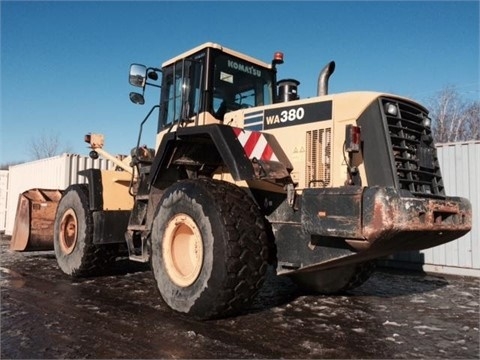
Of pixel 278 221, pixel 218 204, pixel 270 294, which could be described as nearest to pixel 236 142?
pixel 218 204

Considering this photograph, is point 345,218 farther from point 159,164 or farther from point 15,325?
point 15,325

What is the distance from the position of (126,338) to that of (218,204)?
144cm

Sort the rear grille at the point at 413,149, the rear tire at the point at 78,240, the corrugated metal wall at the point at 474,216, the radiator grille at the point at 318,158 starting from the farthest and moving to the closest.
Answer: the corrugated metal wall at the point at 474,216, the rear tire at the point at 78,240, the radiator grille at the point at 318,158, the rear grille at the point at 413,149

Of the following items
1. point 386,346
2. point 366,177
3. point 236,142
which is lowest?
point 386,346

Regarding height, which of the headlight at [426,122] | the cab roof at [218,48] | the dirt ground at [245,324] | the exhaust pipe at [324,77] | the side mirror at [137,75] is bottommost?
the dirt ground at [245,324]

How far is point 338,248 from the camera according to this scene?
13.7 feet

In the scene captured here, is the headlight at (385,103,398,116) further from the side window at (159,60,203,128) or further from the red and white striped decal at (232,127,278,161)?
the side window at (159,60,203,128)

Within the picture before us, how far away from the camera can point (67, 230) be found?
Result: 7.54m

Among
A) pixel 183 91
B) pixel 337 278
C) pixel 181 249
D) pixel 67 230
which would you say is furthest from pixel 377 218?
pixel 67 230

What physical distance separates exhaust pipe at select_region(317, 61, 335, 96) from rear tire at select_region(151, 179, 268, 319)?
1493 mm

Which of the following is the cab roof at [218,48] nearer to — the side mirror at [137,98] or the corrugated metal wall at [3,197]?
the side mirror at [137,98]

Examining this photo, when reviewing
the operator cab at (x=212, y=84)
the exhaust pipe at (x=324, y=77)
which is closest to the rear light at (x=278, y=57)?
the operator cab at (x=212, y=84)

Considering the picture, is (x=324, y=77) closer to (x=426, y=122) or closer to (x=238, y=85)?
(x=426, y=122)

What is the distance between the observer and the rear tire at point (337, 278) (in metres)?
5.82
